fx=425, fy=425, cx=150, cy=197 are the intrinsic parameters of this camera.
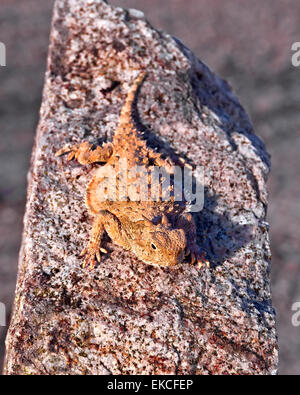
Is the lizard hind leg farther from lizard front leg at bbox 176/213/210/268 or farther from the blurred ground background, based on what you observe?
the blurred ground background

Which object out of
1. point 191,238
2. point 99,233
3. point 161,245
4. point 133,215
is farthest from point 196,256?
point 99,233

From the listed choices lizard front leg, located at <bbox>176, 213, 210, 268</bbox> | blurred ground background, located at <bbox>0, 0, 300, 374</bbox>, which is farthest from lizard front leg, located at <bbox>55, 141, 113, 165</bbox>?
blurred ground background, located at <bbox>0, 0, 300, 374</bbox>

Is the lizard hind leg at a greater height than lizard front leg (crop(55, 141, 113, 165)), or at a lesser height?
lesser

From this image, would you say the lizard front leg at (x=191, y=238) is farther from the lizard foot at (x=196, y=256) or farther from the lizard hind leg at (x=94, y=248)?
the lizard hind leg at (x=94, y=248)

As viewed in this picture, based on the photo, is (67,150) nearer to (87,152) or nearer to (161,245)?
(87,152)

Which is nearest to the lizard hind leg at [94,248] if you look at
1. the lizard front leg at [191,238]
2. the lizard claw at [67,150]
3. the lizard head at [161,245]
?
the lizard head at [161,245]

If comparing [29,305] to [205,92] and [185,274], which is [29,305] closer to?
[185,274]
